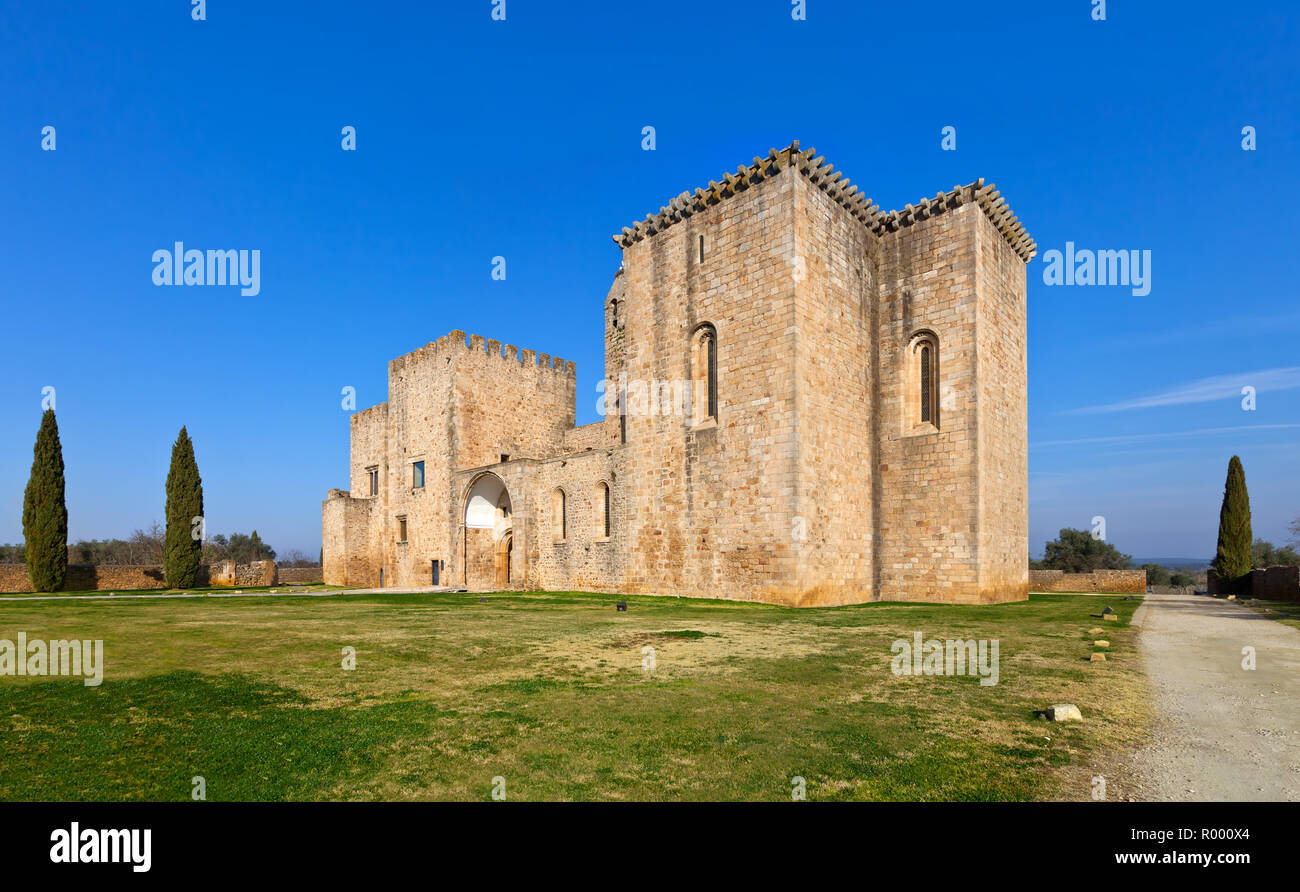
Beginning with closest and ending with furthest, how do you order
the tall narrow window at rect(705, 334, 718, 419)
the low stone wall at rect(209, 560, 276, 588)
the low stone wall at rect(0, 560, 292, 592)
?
the tall narrow window at rect(705, 334, 718, 419)
the low stone wall at rect(0, 560, 292, 592)
the low stone wall at rect(209, 560, 276, 588)

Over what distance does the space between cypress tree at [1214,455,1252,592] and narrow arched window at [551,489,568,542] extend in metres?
30.6

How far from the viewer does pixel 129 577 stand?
33.2 m

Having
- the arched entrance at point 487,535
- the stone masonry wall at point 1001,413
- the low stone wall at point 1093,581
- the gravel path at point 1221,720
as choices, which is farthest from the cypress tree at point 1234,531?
the arched entrance at point 487,535

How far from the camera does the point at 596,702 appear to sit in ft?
23.1

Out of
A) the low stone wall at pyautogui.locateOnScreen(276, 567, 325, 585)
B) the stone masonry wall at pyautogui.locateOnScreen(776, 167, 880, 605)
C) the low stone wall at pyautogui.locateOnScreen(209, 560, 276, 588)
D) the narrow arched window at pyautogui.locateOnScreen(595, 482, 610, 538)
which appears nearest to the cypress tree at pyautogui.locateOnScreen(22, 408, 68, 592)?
the low stone wall at pyautogui.locateOnScreen(209, 560, 276, 588)

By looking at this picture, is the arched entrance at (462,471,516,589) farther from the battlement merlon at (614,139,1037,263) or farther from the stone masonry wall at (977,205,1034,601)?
the stone masonry wall at (977,205,1034,601)

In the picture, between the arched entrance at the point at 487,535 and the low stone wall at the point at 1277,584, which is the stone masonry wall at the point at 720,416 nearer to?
the arched entrance at the point at 487,535

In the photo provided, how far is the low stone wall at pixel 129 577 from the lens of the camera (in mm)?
30141

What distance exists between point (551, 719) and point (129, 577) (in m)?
37.0

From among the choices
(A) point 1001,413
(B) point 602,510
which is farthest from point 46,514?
(A) point 1001,413

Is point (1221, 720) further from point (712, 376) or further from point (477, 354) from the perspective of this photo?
point (477, 354)

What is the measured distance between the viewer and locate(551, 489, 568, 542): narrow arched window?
89.1 ft
